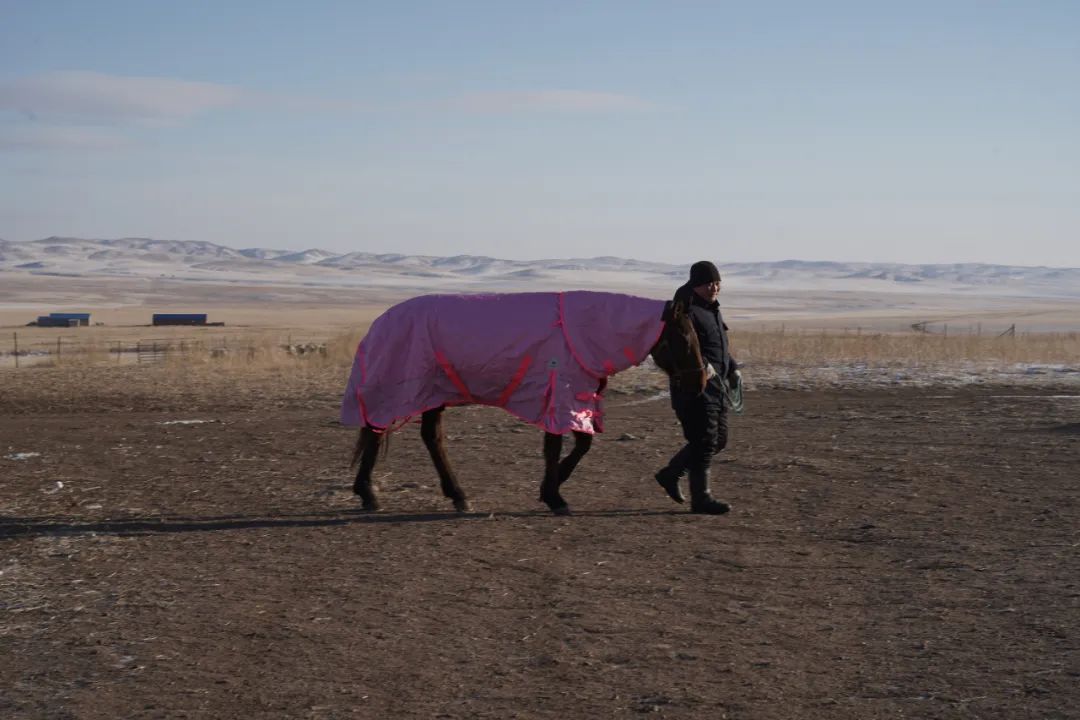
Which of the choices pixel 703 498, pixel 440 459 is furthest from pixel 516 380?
pixel 703 498

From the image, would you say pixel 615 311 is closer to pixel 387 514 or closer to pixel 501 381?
pixel 501 381

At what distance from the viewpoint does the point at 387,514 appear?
30.0 feet

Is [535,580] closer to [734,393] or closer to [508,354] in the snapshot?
[508,354]

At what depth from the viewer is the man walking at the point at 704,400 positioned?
8766 mm

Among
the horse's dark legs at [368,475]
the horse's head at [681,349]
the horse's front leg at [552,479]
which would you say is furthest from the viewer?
the horse's dark legs at [368,475]

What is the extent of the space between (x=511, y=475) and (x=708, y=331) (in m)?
2.79

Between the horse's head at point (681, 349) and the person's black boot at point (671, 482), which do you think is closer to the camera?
the horse's head at point (681, 349)

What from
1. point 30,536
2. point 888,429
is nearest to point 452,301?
point 30,536

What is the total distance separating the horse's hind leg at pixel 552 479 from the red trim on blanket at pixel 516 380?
15.9 inches

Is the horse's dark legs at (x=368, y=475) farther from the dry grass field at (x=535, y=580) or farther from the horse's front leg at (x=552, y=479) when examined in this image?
the horse's front leg at (x=552, y=479)

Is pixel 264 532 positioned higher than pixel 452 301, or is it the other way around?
pixel 452 301

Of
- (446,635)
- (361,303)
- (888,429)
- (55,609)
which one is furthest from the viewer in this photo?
(361,303)

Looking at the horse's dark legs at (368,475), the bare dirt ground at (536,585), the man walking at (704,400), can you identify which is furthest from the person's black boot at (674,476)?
the horse's dark legs at (368,475)

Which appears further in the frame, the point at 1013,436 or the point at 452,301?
the point at 1013,436
